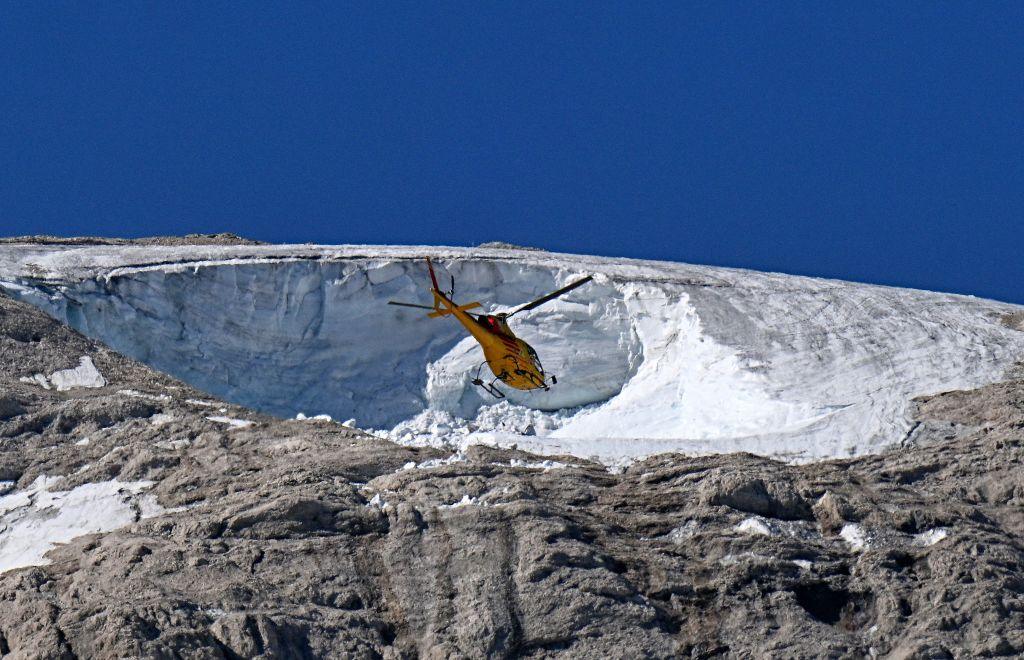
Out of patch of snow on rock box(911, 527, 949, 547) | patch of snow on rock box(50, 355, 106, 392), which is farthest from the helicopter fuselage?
patch of snow on rock box(911, 527, 949, 547)

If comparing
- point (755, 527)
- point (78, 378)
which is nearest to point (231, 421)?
point (78, 378)

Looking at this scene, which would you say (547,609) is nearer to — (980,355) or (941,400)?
(941,400)

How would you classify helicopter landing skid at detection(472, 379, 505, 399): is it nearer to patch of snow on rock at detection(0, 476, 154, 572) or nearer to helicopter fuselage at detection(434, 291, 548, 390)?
helicopter fuselage at detection(434, 291, 548, 390)

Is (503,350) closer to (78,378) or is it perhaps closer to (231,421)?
(231,421)

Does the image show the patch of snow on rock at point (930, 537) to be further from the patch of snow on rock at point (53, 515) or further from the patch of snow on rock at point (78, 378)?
the patch of snow on rock at point (78, 378)

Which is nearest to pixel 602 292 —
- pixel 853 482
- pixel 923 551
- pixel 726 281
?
pixel 726 281

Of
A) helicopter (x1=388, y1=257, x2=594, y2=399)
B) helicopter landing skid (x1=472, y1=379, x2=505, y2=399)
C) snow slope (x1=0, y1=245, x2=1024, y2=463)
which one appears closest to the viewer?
helicopter (x1=388, y1=257, x2=594, y2=399)
